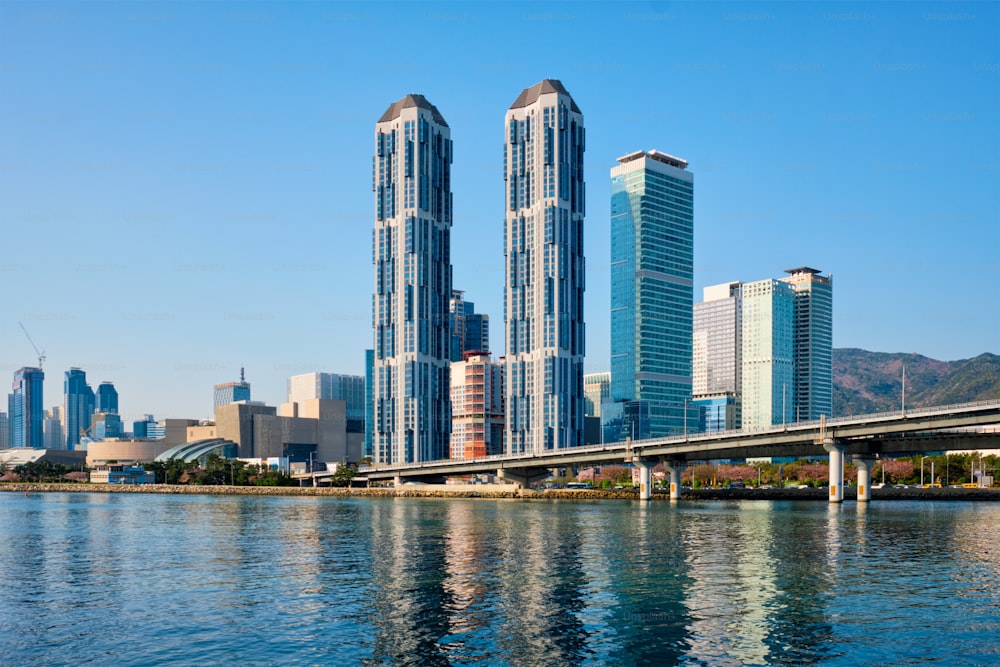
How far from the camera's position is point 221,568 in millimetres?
72312

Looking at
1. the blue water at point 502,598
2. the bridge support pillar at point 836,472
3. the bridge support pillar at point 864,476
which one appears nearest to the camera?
the blue water at point 502,598

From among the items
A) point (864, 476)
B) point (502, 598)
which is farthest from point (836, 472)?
point (502, 598)

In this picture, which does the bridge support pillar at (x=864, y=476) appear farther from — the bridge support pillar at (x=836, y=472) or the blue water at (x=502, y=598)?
the blue water at (x=502, y=598)

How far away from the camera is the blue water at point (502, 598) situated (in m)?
43.5

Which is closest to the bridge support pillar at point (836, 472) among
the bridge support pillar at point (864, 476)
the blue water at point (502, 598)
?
the bridge support pillar at point (864, 476)

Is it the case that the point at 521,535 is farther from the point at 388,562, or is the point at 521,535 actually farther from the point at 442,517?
the point at 442,517

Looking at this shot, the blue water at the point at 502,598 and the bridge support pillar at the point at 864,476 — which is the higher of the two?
the blue water at the point at 502,598

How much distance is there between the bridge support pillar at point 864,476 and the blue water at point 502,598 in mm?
79439

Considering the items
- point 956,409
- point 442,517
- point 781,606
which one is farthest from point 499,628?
point 956,409

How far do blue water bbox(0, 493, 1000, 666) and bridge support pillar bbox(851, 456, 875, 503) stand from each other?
7944 cm

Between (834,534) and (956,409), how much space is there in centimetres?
6279

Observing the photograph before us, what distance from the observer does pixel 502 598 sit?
5691 cm

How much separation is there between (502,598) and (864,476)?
149264 mm

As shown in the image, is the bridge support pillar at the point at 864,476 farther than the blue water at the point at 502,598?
Yes
